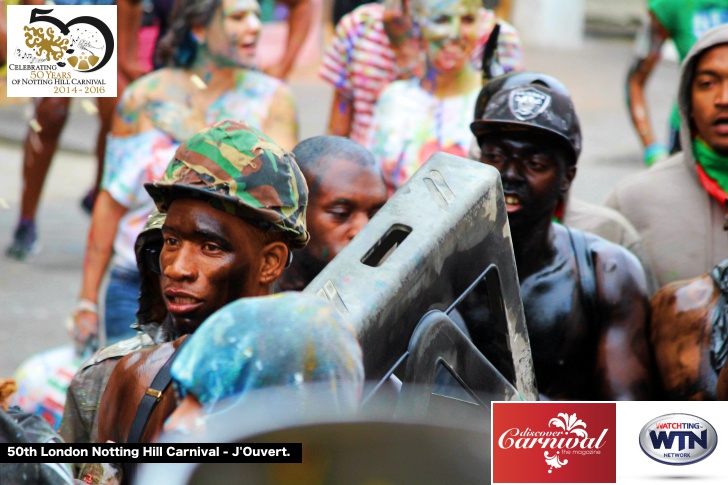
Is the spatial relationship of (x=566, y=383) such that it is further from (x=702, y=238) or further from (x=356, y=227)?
(x=702, y=238)

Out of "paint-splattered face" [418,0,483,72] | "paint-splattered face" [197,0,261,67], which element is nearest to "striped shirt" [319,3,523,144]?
"paint-splattered face" [418,0,483,72]

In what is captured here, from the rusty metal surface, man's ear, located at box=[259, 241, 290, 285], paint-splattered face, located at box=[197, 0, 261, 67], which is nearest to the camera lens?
the rusty metal surface

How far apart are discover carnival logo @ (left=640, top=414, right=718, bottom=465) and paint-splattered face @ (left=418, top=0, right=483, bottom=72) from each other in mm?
2008

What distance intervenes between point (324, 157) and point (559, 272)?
587 mm

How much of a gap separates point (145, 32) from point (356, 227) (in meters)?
2.74

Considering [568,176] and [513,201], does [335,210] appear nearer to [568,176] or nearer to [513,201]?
[513,201]

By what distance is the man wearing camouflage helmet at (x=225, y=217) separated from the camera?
6.36 ft

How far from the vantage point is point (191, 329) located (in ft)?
6.69

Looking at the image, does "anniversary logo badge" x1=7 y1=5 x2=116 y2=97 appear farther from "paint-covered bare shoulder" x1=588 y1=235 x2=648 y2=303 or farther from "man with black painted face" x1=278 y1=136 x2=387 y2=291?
"paint-covered bare shoulder" x1=588 y1=235 x2=648 y2=303

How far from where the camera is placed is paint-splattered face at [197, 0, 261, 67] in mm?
3938

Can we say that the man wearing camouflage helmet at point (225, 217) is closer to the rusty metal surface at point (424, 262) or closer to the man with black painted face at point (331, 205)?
the rusty metal surface at point (424, 262)

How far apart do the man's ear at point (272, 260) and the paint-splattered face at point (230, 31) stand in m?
2.01

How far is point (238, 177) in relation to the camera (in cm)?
193
